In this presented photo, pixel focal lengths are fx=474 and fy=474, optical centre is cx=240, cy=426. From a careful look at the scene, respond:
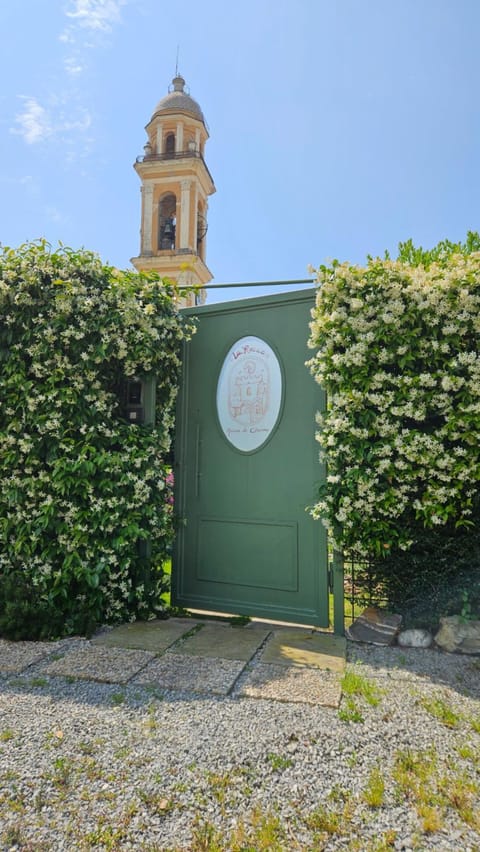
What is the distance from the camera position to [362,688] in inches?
88.1

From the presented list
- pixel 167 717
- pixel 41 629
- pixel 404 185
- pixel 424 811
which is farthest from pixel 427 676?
pixel 404 185

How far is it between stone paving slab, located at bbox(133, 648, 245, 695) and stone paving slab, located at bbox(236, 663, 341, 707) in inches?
3.5

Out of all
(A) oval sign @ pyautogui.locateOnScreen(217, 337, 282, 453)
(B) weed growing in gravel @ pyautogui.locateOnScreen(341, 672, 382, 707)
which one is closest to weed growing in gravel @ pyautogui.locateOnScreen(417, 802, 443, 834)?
(B) weed growing in gravel @ pyautogui.locateOnScreen(341, 672, 382, 707)

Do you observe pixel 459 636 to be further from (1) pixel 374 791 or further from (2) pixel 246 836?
(2) pixel 246 836

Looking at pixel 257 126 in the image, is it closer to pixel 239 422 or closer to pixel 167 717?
pixel 239 422

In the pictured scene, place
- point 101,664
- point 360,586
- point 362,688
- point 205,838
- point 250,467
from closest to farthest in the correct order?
1. point 205,838
2. point 362,688
3. point 101,664
4. point 360,586
5. point 250,467

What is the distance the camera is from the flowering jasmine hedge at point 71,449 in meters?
3.13

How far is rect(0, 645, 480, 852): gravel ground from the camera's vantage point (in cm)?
133

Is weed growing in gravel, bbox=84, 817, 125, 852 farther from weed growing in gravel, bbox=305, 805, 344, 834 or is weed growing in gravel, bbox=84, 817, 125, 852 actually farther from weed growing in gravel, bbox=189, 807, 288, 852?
weed growing in gravel, bbox=305, 805, 344, 834

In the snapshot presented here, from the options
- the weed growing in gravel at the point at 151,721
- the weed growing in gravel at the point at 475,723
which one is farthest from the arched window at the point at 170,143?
the weed growing in gravel at the point at 475,723

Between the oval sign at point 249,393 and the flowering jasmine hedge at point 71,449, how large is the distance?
0.61 metres

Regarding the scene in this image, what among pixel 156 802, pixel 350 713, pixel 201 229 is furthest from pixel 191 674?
pixel 201 229

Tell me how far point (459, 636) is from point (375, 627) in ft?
1.54

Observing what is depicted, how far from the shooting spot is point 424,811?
141cm
